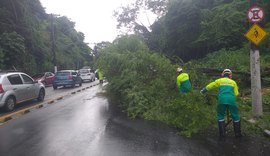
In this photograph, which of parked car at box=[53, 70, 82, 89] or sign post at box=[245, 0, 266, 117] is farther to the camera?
parked car at box=[53, 70, 82, 89]

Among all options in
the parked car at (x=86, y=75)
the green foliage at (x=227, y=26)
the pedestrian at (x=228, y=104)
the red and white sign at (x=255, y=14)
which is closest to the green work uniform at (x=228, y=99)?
the pedestrian at (x=228, y=104)

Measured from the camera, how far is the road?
7414 millimetres

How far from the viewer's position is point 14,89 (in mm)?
15039

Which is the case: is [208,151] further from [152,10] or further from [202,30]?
[152,10]

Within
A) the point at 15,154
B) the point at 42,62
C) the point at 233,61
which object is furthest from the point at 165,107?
the point at 42,62

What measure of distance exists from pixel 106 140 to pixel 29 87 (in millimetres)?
9159

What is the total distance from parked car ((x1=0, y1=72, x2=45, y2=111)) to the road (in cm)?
244

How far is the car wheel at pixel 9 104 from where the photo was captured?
14.3 meters

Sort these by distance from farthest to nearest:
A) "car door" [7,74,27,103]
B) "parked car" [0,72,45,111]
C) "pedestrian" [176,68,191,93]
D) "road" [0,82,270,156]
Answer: "car door" [7,74,27,103] → "parked car" [0,72,45,111] → "pedestrian" [176,68,191,93] → "road" [0,82,270,156]

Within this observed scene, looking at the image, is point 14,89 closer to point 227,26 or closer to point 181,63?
point 181,63

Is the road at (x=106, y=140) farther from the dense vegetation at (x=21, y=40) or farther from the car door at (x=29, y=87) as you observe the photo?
the dense vegetation at (x=21, y=40)

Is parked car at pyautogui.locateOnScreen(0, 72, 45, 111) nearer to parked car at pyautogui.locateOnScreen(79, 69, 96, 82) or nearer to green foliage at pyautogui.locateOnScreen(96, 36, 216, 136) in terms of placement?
green foliage at pyautogui.locateOnScreen(96, 36, 216, 136)

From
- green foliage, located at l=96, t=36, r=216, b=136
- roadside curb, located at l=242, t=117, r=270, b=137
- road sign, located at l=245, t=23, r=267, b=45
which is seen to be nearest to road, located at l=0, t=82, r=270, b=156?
roadside curb, located at l=242, t=117, r=270, b=137

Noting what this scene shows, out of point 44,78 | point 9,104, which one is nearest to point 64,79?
point 44,78
